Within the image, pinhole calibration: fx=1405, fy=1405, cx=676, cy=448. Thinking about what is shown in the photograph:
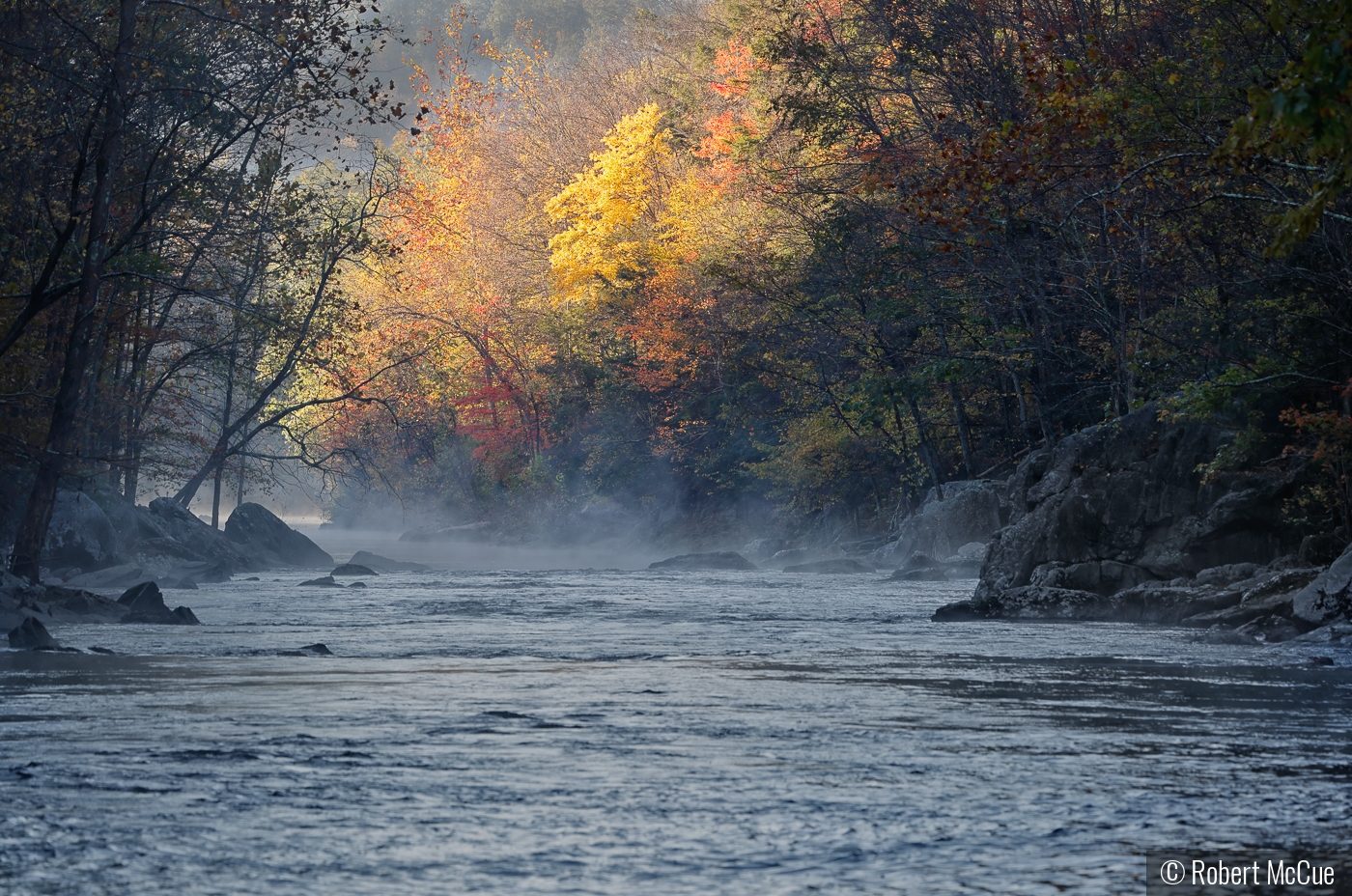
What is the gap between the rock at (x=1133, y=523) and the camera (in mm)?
19203

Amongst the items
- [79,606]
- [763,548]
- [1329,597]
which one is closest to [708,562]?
[763,548]

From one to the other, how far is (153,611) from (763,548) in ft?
86.9

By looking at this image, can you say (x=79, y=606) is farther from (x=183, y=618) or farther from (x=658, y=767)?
(x=658, y=767)

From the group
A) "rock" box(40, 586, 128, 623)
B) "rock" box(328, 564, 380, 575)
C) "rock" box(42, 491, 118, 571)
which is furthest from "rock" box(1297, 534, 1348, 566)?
"rock" box(42, 491, 118, 571)

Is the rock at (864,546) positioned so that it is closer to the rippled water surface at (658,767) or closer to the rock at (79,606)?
the rock at (79,606)

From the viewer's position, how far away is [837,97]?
3123 cm

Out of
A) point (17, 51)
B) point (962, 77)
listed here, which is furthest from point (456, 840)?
point (962, 77)

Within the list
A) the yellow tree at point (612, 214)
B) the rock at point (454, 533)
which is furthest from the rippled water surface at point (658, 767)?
the rock at point (454, 533)

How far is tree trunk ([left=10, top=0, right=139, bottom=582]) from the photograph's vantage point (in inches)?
733

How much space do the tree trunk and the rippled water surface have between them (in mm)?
5890

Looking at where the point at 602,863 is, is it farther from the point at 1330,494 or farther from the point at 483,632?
the point at 1330,494

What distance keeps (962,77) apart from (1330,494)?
13602 millimetres

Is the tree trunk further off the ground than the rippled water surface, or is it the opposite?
the tree trunk

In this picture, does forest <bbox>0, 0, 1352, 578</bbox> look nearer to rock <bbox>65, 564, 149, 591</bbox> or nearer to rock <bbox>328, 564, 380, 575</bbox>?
rock <bbox>65, 564, 149, 591</bbox>
